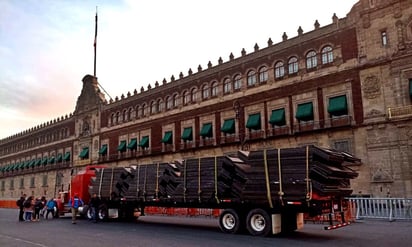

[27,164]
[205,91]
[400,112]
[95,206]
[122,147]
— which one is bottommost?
[95,206]

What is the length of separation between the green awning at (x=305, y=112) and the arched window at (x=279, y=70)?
3.70 meters

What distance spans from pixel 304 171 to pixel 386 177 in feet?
53.4

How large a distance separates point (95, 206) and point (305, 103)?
1850 cm

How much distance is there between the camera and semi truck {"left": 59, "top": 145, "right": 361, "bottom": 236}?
39.1 ft

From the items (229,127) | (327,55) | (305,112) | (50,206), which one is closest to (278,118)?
(305,112)

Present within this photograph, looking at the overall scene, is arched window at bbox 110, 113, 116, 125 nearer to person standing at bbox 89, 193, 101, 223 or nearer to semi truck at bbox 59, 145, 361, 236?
person standing at bbox 89, 193, 101, 223

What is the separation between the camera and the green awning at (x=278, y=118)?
3102cm

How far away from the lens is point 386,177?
25.2 m

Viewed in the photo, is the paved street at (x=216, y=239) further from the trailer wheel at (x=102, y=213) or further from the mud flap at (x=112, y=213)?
the trailer wheel at (x=102, y=213)

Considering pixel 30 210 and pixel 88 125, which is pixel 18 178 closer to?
pixel 88 125

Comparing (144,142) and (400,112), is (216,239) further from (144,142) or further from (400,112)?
(144,142)

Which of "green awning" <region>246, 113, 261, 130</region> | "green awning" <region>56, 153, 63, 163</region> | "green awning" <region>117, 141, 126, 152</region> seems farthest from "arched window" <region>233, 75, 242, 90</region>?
"green awning" <region>56, 153, 63, 163</region>

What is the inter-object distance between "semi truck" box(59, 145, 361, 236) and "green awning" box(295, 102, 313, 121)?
1574 cm

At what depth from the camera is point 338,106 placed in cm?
2769
